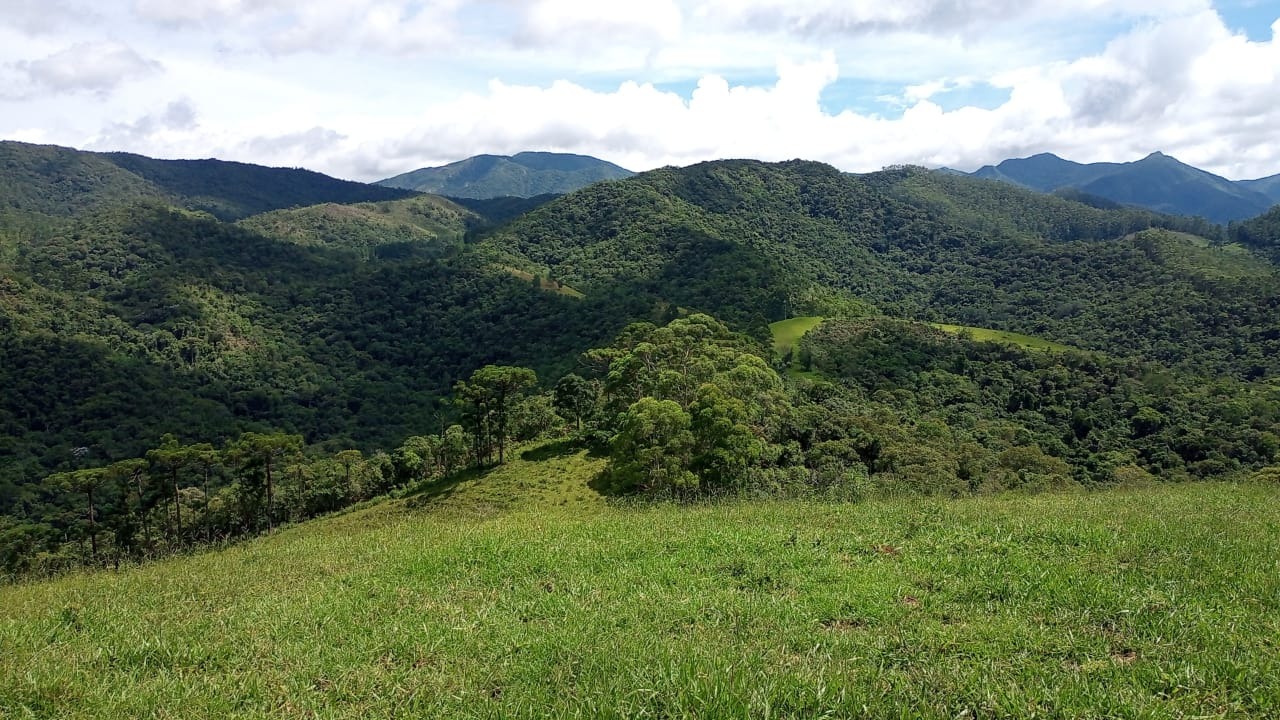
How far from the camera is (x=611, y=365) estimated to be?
4000 cm

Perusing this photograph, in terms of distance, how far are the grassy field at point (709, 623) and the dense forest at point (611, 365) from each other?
579cm

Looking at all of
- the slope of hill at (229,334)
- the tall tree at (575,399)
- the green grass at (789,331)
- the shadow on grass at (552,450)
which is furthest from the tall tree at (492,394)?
the green grass at (789,331)

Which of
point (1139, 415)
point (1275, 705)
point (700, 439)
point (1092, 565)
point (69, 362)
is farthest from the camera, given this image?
point (69, 362)

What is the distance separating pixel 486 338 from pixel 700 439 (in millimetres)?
105516

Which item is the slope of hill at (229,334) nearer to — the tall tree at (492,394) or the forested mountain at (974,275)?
the forested mountain at (974,275)

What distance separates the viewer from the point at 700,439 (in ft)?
89.0

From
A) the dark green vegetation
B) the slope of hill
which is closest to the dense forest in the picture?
the slope of hill

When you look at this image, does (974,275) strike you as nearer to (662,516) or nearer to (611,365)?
(611,365)

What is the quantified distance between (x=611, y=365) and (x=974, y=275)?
166 meters

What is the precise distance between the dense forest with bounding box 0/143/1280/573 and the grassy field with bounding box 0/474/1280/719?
5791mm

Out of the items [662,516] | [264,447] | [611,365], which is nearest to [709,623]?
[662,516]

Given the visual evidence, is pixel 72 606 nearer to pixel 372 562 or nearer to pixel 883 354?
pixel 372 562

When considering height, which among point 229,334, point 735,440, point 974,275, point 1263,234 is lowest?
point 735,440

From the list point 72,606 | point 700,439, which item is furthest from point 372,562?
point 700,439
